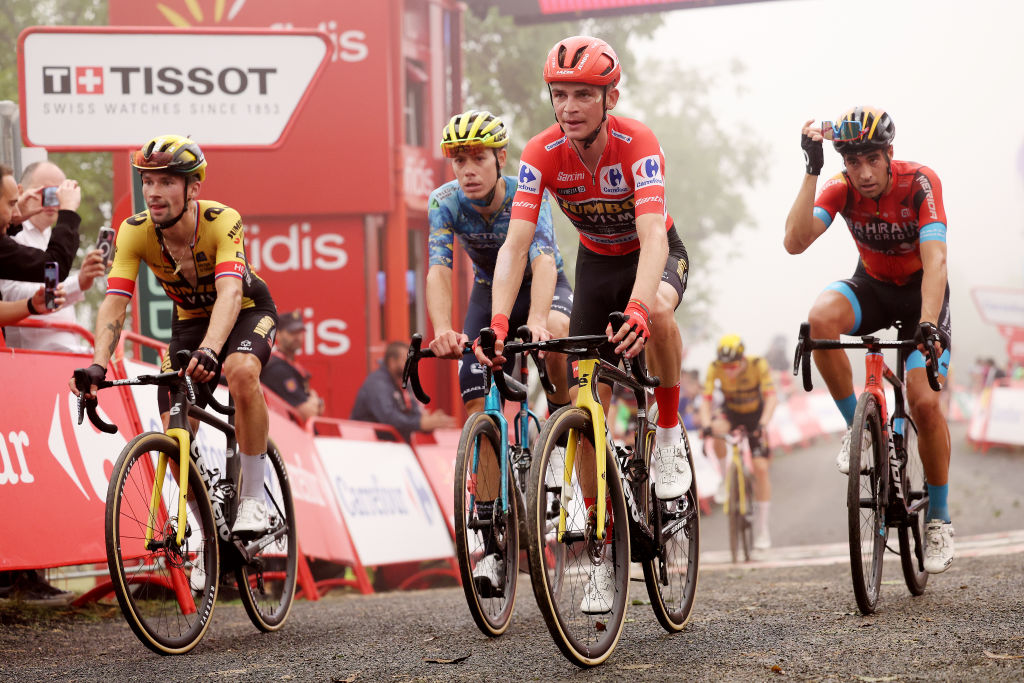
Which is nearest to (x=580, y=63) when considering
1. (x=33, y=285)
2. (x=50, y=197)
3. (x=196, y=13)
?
(x=50, y=197)

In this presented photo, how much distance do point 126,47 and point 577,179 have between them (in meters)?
5.11

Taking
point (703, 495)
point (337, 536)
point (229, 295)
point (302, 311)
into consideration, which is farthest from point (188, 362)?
point (703, 495)

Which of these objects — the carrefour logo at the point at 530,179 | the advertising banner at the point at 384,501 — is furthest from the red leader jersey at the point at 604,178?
the advertising banner at the point at 384,501

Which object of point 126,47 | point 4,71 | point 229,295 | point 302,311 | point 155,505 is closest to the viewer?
point 155,505

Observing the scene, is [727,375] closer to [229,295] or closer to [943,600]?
[943,600]

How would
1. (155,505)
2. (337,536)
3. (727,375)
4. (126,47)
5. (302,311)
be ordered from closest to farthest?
(155,505) → (126,47) → (337,536) → (727,375) → (302,311)

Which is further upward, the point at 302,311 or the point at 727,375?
the point at 302,311

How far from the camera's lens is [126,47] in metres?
9.15

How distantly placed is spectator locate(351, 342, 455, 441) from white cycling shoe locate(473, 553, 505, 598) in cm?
696

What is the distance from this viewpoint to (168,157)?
5.91 m

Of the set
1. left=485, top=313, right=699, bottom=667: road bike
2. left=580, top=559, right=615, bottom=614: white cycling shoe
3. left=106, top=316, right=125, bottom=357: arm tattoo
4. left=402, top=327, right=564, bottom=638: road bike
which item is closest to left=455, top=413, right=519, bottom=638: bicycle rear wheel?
left=402, top=327, right=564, bottom=638: road bike

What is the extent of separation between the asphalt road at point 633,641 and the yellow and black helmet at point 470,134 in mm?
2378

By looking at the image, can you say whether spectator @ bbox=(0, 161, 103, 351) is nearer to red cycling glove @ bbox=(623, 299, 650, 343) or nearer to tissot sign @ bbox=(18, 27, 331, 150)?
tissot sign @ bbox=(18, 27, 331, 150)

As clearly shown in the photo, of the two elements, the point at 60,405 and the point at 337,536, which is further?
the point at 337,536
